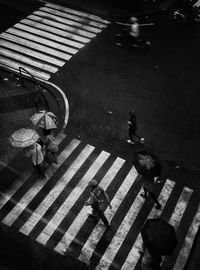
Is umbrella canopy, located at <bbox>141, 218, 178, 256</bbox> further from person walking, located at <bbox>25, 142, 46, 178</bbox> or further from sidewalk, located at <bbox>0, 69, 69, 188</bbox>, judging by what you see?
sidewalk, located at <bbox>0, 69, 69, 188</bbox>

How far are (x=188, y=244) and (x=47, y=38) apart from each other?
591 inches

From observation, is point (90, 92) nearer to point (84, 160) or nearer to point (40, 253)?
point (84, 160)

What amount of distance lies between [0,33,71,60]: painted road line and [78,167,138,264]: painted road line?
29.9 ft

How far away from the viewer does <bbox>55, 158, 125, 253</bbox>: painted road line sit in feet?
39.9

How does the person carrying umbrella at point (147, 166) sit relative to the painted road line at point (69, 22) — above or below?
above

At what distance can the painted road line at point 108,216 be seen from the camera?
11.9 meters

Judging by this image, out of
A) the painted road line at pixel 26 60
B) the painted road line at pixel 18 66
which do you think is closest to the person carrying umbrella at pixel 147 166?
the painted road line at pixel 18 66

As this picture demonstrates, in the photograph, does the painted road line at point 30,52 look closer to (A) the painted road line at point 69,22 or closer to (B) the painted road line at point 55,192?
(A) the painted road line at point 69,22

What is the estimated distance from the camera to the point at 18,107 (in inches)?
674

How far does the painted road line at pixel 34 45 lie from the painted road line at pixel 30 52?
0.30 meters

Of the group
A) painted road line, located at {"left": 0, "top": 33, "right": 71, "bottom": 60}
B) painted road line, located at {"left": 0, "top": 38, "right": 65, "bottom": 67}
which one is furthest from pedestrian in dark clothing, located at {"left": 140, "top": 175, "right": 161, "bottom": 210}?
painted road line, located at {"left": 0, "top": 33, "right": 71, "bottom": 60}

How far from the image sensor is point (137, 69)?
764 inches

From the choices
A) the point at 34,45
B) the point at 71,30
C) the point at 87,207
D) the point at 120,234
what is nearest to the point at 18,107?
the point at 34,45

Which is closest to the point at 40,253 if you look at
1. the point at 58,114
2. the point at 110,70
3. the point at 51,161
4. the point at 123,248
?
the point at 123,248
